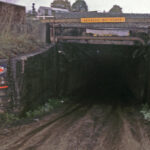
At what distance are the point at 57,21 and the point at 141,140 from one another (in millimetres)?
11454

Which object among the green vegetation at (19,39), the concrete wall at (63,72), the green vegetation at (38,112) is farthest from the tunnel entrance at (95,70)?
the green vegetation at (19,39)

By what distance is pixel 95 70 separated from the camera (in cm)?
3159

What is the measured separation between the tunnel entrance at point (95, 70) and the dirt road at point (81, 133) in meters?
5.18

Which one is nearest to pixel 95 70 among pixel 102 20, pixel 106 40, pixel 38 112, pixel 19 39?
pixel 106 40

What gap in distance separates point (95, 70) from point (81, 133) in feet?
69.2

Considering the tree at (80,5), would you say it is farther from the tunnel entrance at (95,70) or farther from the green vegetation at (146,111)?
the green vegetation at (146,111)

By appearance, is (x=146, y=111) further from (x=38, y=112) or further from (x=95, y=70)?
(x=95, y=70)

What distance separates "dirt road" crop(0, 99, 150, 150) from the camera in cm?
942

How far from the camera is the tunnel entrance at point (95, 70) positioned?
19375mm

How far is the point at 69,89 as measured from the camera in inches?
809

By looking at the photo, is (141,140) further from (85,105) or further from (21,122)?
(85,105)

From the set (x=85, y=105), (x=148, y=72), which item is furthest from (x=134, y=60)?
(x=85, y=105)

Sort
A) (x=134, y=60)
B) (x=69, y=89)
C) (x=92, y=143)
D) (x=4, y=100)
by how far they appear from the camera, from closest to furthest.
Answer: (x=92, y=143)
(x=4, y=100)
(x=69, y=89)
(x=134, y=60)

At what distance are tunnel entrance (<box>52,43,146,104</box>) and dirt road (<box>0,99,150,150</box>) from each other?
518cm
